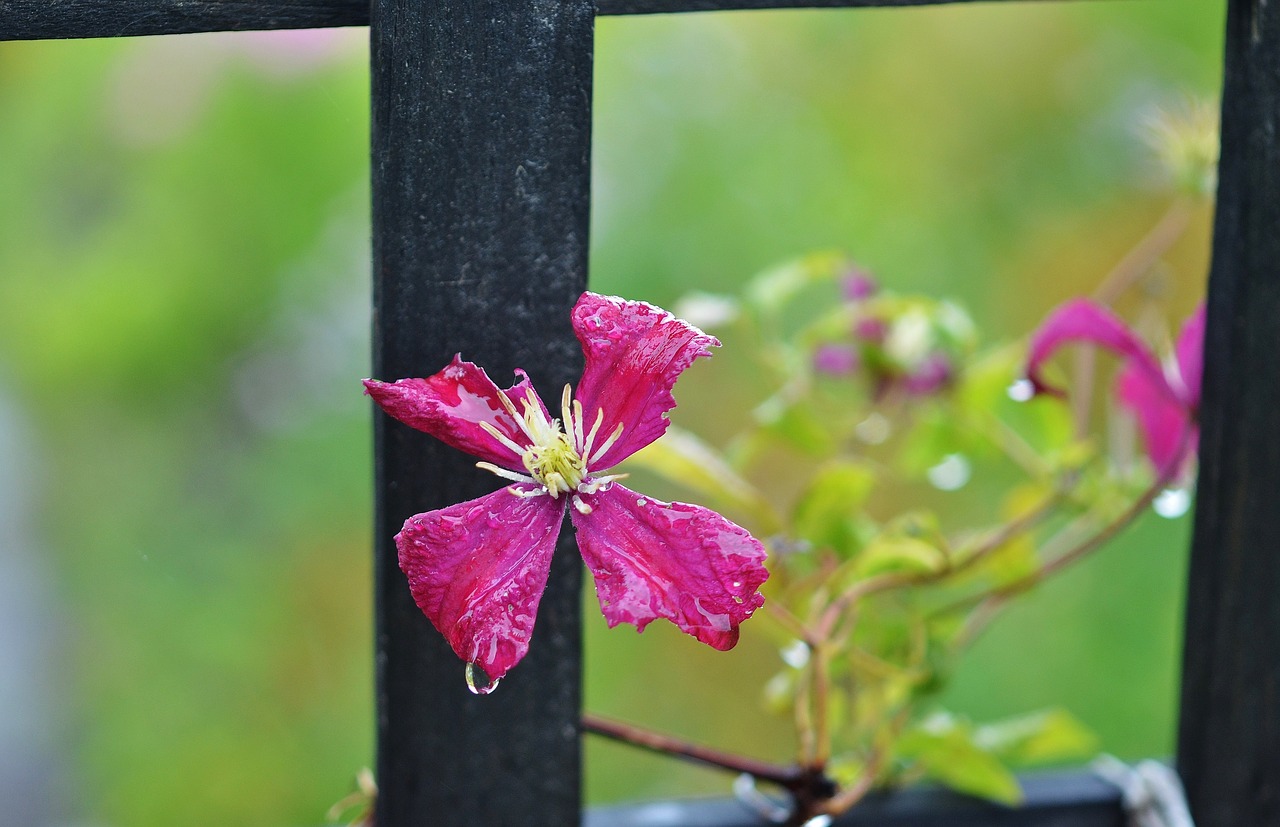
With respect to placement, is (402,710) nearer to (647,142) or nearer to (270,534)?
(270,534)

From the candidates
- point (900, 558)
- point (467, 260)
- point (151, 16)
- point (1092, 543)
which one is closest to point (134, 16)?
point (151, 16)

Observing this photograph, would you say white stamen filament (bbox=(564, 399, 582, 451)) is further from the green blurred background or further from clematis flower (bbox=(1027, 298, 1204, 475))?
the green blurred background

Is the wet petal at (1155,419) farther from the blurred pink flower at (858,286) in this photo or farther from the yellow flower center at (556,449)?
the yellow flower center at (556,449)

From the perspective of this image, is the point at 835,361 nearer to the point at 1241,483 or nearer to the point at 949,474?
the point at 949,474

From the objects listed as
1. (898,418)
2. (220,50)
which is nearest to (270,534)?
(220,50)

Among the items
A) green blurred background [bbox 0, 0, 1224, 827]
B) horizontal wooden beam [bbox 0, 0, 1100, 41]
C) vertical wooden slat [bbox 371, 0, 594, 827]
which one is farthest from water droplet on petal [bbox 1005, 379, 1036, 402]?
green blurred background [bbox 0, 0, 1224, 827]
